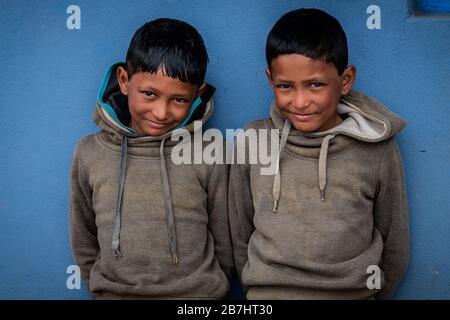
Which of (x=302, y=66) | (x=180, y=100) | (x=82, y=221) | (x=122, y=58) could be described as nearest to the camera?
(x=302, y=66)

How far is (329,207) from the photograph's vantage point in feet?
8.46

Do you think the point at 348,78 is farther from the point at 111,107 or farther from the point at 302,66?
the point at 111,107

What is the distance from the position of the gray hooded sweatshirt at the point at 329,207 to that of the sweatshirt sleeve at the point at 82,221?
66 centimetres

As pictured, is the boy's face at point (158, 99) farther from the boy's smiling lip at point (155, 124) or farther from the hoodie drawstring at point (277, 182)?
the hoodie drawstring at point (277, 182)

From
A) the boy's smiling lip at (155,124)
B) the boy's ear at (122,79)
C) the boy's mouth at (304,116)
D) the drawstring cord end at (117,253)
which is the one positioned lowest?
the drawstring cord end at (117,253)

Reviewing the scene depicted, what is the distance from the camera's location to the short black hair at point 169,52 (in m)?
2.54

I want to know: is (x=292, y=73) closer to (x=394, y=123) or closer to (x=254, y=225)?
(x=394, y=123)

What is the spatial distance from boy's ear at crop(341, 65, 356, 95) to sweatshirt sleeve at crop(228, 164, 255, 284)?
1.60ft

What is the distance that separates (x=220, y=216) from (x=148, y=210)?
307 mm

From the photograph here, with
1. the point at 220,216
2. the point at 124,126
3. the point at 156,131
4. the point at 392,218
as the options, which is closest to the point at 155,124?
the point at 156,131

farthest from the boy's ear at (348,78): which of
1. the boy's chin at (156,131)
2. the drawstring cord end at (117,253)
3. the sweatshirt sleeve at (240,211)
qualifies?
the drawstring cord end at (117,253)

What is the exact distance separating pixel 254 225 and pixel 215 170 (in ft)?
0.91

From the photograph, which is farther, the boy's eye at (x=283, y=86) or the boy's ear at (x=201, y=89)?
the boy's ear at (x=201, y=89)
